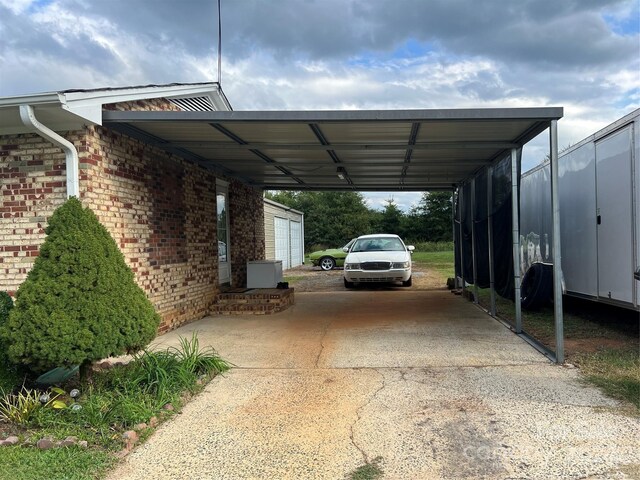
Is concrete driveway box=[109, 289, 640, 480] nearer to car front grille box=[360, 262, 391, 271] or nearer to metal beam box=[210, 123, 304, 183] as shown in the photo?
metal beam box=[210, 123, 304, 183]

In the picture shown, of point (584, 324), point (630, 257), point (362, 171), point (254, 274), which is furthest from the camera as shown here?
point (254, 274)

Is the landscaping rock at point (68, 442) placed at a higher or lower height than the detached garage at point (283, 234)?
lower

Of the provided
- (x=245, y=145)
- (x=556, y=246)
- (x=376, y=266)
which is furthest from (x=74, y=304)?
(x=376, y=266)

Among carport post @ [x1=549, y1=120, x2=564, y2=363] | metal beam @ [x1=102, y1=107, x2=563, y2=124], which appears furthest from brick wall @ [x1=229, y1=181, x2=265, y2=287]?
carport post @ [x1=549, y1=120, x2=564, y2=363]

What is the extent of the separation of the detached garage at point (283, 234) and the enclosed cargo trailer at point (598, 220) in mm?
12385

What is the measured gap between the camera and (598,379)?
5.05 meters

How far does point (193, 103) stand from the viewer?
30.6 ft

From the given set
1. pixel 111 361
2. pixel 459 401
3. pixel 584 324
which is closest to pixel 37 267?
pixel 111 361

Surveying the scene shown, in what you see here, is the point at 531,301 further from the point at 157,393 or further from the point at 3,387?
the point at 3,387

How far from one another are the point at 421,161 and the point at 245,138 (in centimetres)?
350

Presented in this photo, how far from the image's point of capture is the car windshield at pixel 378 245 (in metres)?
15.0

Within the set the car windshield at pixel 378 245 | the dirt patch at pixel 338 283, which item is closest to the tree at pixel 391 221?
the dirt patch at pixel 338 283

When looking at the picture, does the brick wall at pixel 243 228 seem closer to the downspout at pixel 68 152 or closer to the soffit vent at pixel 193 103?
the soffit vent at pixel 193 103

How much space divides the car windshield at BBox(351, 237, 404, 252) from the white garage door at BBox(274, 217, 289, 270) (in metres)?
7.90
